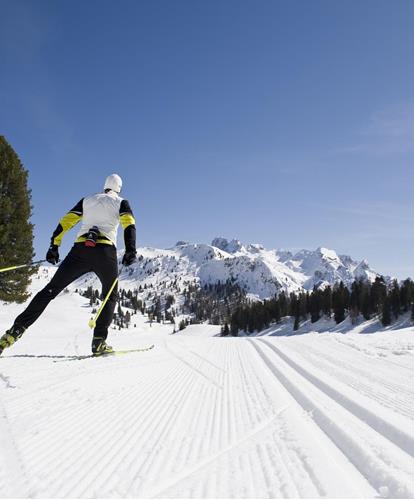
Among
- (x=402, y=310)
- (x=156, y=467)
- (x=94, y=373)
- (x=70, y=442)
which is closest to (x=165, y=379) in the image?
(x=94, y=373)

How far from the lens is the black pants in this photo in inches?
217

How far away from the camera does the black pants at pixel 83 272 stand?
5.50m

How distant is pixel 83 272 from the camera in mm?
6031

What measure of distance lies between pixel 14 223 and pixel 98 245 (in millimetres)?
16315

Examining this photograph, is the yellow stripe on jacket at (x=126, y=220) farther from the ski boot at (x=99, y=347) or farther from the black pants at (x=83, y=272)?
the ski boot at (x=99, y=347)

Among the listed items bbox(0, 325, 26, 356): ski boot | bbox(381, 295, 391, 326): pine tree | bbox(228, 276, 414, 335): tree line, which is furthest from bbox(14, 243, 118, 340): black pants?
bbox(381, 295, 391, 326): pine tree

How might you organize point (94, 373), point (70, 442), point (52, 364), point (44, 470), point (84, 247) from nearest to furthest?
point (44, 470) < point (70, 442) < point (94, 373) < point (52, 364) < point (84, 247)

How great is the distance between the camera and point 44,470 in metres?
1.67

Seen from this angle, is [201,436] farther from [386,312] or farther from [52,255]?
[386,312]

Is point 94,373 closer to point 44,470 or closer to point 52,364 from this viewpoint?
point 52,364

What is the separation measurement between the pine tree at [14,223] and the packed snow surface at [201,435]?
17206 mm

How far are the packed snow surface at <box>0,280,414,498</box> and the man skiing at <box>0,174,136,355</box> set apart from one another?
1.76 m

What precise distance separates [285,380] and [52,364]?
9.52ft

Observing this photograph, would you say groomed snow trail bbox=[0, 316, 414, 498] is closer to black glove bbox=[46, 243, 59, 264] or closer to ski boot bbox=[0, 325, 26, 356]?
ski boot bbox=[0, 325, 26, 356]
